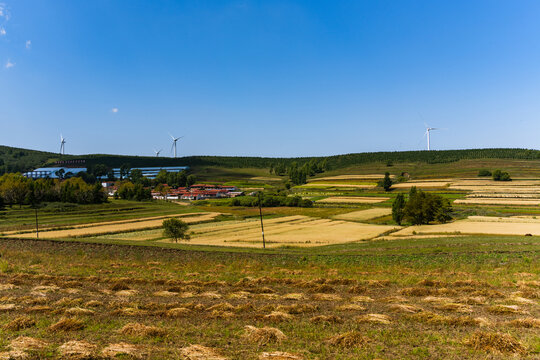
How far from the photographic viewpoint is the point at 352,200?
4545 inches

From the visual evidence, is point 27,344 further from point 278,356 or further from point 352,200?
point 352,200

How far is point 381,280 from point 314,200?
101067 mm

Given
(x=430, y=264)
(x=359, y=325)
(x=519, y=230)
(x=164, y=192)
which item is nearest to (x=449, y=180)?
(x=519, y=230)

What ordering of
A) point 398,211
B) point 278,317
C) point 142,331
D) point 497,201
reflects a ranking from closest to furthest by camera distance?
point 142,331
point 278,317
point 398,211
point 497,201

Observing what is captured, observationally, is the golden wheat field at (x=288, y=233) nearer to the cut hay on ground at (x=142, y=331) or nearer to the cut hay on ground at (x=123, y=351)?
the cut hay on ground at (x=142, y=331)

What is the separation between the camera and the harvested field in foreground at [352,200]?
11025 centimetres

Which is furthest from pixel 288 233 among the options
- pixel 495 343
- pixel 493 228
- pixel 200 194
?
pixel 200 194

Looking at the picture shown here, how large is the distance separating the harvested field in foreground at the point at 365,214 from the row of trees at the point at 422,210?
623 centimetres

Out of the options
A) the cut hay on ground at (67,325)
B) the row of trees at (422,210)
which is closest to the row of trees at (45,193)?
the row of trees at (422,210)

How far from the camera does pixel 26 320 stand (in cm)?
1338

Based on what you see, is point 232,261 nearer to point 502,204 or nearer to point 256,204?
point 502,204

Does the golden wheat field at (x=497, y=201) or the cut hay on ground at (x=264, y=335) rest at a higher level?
the cut hay on ground at (x=264, y=335)

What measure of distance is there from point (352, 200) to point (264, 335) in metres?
107

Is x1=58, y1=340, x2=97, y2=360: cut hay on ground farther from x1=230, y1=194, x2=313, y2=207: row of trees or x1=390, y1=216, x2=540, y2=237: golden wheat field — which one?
x1=230, y1=194, x2=313, y2=207: row of trees
